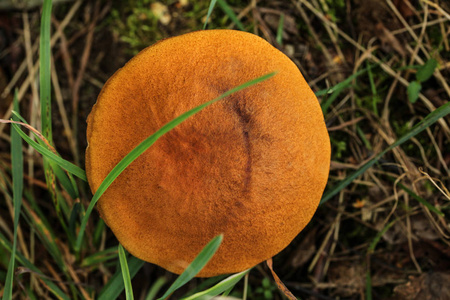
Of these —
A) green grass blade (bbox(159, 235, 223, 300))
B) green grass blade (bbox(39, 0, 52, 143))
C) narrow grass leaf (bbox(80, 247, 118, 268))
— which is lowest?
narrow grass leaf (bbox(80, 247, 118, 268))

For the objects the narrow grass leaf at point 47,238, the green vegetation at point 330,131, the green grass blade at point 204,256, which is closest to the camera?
the green grass blade at point 204,256

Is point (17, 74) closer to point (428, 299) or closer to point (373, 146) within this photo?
point (373, 146)

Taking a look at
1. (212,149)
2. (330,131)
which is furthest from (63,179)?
(330,131)

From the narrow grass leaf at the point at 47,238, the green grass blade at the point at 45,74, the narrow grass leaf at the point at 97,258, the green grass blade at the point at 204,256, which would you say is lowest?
the narrow grass leaf at the point at 97,258

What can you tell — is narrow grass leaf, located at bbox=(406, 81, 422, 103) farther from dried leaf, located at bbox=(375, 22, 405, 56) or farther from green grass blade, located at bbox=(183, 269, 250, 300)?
green grass blade, located at bbox=(183, 269, 250, 300)

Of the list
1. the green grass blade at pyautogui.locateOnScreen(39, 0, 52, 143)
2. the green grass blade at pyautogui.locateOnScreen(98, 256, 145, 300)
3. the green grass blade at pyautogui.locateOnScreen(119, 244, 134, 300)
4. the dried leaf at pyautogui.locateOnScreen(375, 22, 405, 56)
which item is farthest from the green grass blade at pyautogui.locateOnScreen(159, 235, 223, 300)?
the dried leaf at pyautogui.locateOnScreen(375, 22, 405, 56)

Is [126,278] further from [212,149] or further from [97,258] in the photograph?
[212,149]

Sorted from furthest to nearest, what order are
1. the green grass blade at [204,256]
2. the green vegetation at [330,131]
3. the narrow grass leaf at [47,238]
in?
the green vegetation at [330,131]
the narrow grass leaf at [47,238]
the green grass blade at [204,256]

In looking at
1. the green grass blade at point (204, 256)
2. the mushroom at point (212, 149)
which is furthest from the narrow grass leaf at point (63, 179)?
the green grass blade at point (204, 256)

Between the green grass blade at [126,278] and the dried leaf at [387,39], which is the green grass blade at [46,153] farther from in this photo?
the dried leaf at [387,39]

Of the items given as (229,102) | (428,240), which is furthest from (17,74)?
(428,240)
